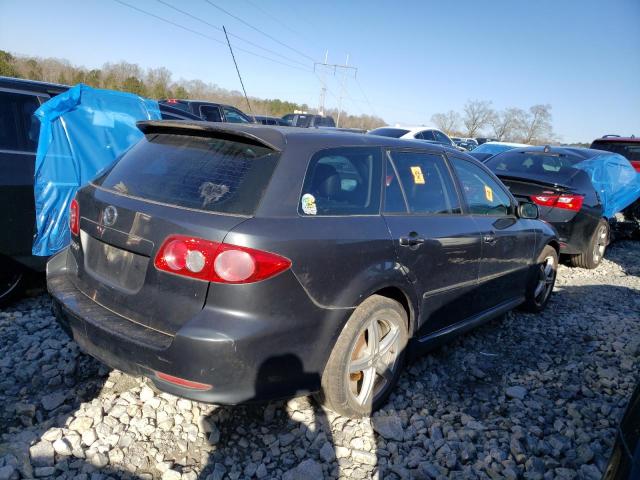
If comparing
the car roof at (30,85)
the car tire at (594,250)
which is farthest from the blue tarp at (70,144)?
the car tire at (594,250)

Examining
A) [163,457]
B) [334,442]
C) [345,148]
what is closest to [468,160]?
[345,148]

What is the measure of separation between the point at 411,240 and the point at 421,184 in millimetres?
557

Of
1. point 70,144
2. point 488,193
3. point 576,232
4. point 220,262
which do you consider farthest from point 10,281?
point 576,232

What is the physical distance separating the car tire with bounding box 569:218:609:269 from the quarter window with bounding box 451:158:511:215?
3251 mm

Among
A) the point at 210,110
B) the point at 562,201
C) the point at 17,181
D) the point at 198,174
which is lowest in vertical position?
the point at 17,181

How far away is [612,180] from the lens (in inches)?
304

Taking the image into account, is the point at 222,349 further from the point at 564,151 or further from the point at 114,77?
the point at 114,77

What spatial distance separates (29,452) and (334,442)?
5.17ft

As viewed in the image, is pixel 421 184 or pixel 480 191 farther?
pixel 480 191

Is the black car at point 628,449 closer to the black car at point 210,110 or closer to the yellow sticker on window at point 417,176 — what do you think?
the yellow sticker on window at point 417,176

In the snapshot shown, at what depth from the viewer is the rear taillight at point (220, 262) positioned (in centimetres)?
209

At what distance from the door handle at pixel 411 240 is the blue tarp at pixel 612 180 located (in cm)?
513

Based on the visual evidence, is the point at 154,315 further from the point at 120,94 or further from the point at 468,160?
the point at 120,94

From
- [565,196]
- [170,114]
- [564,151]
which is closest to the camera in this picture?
[170,114]
